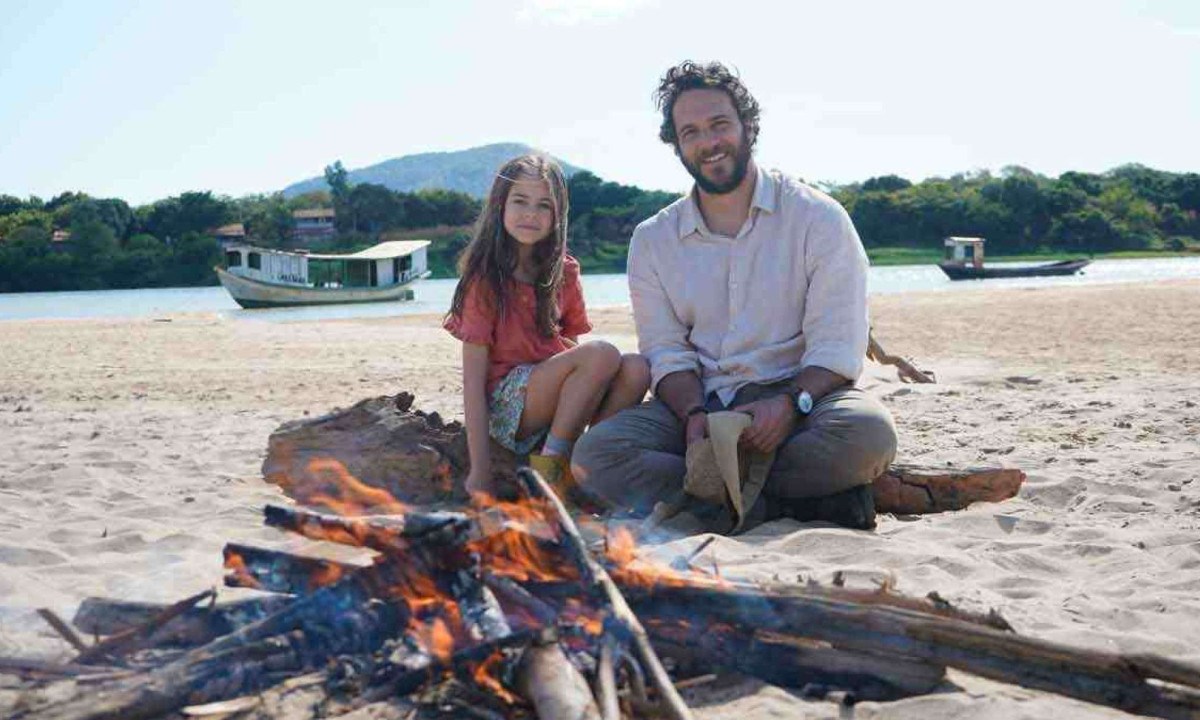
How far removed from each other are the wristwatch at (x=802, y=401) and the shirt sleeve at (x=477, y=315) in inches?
51.6

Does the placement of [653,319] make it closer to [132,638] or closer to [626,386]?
[626,386]

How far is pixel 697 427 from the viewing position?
153 inches

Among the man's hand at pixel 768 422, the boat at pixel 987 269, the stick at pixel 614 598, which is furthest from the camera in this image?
the boat at pixel 987 269

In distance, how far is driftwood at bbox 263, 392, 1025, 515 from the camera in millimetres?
4254

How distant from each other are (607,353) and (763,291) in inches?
26.6

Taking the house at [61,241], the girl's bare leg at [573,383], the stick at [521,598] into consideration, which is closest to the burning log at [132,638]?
the stick at [521,598]

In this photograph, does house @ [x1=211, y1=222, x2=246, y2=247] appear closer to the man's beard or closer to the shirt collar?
the shirt collar

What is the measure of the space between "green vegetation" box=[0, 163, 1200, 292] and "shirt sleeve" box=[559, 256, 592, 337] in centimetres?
5925

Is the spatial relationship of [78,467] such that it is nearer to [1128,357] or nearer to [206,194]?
[1128,357]

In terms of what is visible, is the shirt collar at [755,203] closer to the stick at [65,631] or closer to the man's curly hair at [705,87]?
the man's curly hair at [705,87]

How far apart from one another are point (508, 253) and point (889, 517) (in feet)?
6.20

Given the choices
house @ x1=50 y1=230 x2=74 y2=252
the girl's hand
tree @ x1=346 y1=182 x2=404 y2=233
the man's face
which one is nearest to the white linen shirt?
the man's face

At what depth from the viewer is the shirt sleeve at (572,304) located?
455cm

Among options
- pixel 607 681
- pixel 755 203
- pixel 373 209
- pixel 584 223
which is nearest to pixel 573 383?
pixel 755 203
